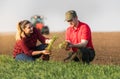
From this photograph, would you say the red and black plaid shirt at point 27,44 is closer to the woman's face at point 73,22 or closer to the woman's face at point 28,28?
the woman's face at point 28,28

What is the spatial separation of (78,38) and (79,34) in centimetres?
11

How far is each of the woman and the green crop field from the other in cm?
84

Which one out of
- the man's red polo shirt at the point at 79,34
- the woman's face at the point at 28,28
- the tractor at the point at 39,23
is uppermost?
the woman's face at the point at 28,28

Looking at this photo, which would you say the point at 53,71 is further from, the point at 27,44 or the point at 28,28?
the point at 27,44

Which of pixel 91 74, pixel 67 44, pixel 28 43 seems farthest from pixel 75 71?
pixel 28 43

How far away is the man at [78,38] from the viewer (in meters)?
11.8

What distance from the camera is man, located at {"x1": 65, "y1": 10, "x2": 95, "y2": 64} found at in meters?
11.8

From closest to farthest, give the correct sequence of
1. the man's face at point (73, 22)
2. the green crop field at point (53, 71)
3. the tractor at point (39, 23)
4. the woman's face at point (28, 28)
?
the green crop field at point (53, 71) < the man's face at point (73, 22) < the woman's face at point (28, 28) < the tractor at point (39, 23)

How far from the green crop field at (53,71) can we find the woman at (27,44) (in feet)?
2.77

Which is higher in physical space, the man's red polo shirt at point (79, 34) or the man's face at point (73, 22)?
the man's face at point (73, 22)

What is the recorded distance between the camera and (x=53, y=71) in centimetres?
1014

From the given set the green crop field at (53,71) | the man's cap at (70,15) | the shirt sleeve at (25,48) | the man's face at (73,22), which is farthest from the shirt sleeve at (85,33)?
the shirt sleeve at (25,48)

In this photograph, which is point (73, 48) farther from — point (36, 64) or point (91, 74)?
point (91, 74)

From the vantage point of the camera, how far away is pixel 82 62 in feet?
39.2
